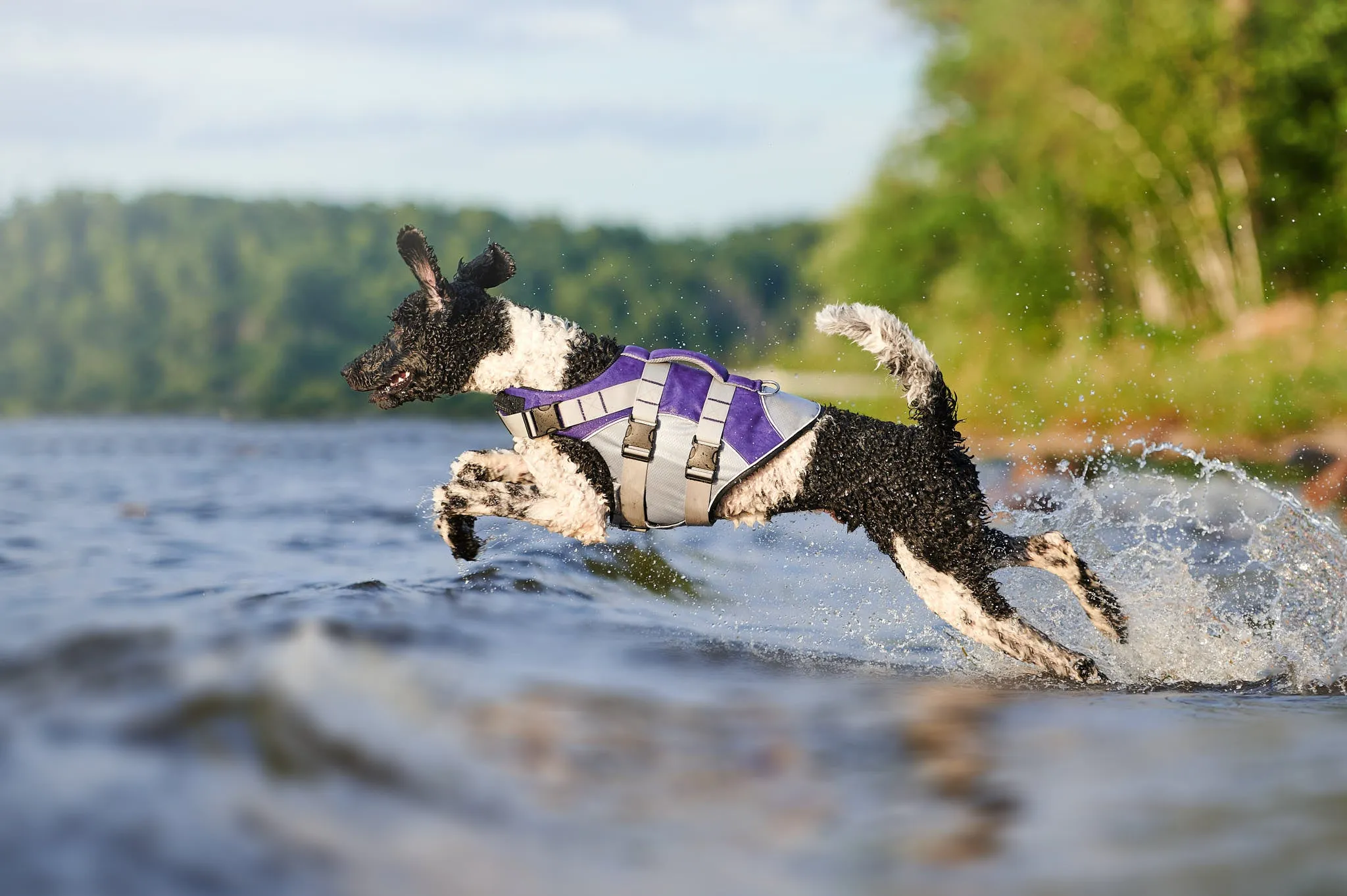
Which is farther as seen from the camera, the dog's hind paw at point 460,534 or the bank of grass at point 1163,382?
the bank of grass at point 1163,382

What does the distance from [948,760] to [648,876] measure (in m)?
1.56

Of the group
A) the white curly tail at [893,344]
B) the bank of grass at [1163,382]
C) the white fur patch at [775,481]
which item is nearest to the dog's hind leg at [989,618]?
the white fur patch at [775,481]

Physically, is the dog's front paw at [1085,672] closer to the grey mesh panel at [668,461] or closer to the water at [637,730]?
the water at [637,730]

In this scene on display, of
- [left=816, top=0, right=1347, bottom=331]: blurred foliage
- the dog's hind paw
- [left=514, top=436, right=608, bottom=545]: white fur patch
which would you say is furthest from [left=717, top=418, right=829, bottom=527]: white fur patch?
[left=816, top=0, right=1347, bottom=331]: blurred foliage

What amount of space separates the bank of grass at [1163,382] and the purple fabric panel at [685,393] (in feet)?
29.3

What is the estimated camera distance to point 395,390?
227 inches

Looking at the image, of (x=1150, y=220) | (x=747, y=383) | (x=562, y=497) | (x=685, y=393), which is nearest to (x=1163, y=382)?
(x=1150, y=220)

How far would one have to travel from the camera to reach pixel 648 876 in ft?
12.5

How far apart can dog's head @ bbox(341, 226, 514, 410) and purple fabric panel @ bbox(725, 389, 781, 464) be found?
47.1 inches

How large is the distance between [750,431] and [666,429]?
40cm

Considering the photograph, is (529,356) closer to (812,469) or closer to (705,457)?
Result: (705,457)

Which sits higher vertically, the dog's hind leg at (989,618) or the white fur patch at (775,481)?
the white fur patch at (775,481)

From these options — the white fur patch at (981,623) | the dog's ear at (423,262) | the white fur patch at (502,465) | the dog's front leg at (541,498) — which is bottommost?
the white fur patch at (981,623)

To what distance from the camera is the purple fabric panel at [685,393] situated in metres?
5.54
